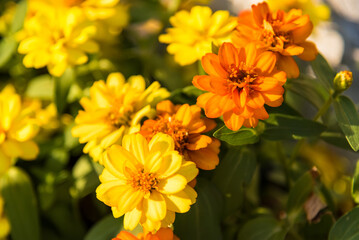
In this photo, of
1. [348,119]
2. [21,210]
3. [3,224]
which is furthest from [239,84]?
[3,224]

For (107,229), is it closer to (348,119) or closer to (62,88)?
(62,88)

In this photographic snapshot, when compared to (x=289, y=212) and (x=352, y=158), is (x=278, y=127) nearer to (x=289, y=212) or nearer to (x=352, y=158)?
(x=289, y=212)

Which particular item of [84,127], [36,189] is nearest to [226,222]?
[84,127]

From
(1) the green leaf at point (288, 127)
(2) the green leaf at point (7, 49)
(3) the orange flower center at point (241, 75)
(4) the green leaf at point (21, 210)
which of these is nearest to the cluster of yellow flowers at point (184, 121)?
(3) the orange flower center at point (241, 75)

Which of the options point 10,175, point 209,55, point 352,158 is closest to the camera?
point 209,55

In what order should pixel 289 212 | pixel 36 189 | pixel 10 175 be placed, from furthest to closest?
pixel 36 189, pixel 10 175, pixel 289 212

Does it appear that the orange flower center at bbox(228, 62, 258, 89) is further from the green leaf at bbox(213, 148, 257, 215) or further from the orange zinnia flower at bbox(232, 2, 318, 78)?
the green leaf at bbox(213, 148, 257, 215)

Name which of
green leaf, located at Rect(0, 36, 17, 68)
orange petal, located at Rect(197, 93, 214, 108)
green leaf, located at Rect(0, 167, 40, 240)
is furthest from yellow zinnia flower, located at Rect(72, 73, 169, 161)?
green leaf, located at Rect(0, 36, 17, 68)
